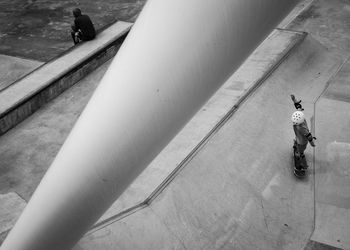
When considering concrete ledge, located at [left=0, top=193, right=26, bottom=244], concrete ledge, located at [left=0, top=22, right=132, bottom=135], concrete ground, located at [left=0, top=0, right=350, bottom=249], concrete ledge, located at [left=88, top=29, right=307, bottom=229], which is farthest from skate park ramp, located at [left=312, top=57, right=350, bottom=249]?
concrete ledge, located at [left=0, top=22, right=132, bottom=135]

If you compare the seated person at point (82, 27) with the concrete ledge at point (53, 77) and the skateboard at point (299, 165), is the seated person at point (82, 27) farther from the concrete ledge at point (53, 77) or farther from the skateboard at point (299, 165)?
the skateboard at point (299, 165)

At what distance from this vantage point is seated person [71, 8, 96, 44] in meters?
10.4

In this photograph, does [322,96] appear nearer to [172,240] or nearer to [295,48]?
[295,48]

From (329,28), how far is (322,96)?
3.46 m

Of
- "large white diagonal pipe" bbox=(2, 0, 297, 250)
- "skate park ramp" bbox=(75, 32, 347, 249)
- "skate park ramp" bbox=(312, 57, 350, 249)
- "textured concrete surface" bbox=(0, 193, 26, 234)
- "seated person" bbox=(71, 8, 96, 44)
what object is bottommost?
"skate park ramp" bbox=(312, 57, 350, 249)

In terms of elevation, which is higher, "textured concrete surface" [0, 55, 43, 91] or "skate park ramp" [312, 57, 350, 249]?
"textured concrete surface" [0, 55, 43, 91]

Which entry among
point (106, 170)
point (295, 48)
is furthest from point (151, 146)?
point (295, 48)

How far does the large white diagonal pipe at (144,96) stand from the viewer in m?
1.54

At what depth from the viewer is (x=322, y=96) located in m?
8.66

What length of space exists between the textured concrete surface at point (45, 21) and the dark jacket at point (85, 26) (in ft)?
3.94

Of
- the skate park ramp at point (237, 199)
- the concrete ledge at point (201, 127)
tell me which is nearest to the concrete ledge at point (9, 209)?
the skate park ramp at point (237, 199)

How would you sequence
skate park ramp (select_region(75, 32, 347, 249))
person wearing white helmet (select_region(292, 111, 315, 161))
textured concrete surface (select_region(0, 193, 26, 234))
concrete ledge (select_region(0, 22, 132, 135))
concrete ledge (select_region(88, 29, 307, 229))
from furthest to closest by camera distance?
Answer: concrete ledge (select_region(0, 22, 132, 135)) < concrete ledge (select_region(88, 29, 307, 229)) < textured concrete surface (select_region(0, 193, 26, 234)) < person wearing white helmet (select_region(292, 111, 315, 161)) < skate park ramp (select_region(75, 32, 347, 249))

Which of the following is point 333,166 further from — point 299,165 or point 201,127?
point 201,127

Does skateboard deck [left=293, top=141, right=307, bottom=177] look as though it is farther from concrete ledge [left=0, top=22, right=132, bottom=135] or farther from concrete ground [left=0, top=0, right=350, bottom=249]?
concrete ledge [left=0, top=22, right=132, bottom=135]
